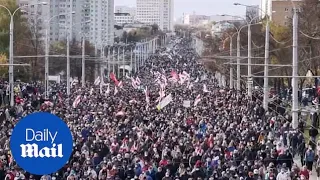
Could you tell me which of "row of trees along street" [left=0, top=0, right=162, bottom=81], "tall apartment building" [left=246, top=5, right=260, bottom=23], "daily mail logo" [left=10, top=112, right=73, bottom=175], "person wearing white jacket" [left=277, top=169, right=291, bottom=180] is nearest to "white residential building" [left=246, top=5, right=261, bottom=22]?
"tall apartment building" [left=246, top=5, right=260, bottom=23]

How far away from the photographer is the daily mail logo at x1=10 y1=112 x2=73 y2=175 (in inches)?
342

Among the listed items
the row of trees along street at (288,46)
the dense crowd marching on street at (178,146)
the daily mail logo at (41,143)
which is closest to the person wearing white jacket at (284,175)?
the dense crowd marching on street at (178,146)

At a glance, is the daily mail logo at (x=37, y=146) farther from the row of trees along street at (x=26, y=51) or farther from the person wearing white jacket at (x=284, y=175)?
the row of trees along street at (x=26, y=51)

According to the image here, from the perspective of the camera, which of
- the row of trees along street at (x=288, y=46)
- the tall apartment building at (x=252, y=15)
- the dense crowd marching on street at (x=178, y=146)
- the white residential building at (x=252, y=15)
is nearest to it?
the dense crowd marching on street at (x=178, y=146)

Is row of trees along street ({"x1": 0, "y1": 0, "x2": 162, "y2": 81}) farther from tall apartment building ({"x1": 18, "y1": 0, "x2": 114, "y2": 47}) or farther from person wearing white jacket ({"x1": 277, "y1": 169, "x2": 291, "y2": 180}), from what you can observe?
tall apartment building ({"x1": 18, "y1": 0, "x2": 114, "y2": 47})

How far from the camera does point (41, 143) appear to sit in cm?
867

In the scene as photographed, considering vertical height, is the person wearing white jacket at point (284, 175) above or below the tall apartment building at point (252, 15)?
below

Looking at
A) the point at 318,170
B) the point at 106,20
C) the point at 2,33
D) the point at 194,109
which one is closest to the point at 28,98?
the point at 194,109

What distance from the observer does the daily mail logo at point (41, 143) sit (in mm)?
8680

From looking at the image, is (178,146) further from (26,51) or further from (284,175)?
(26,51)

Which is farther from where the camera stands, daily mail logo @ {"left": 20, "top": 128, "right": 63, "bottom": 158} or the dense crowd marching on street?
the dense crowd marching on street

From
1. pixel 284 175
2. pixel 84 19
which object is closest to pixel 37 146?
pixel 284 175

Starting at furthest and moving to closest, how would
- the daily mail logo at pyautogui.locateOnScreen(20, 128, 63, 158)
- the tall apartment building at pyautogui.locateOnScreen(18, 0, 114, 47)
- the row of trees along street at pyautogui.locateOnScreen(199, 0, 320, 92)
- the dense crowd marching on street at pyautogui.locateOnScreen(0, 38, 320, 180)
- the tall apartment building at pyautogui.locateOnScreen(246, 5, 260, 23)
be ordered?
the tall apartment building at pyautogui.locateOnScreen(18, 0, 114, 47) < the tall apartment building at pyautogui.locateOnScreen(246, 5, 260, 23) < the row of trees along street at pyautogui.locateOnScreen(199, 0, 320, 92) < the dense crowd marching on street at pyautogui.locateOnScreen(0, 38, 320, 180) < the daily mail logo at pyautogui.locateOnScreen(20, 128, 63, 158)

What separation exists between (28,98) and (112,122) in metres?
16.8
